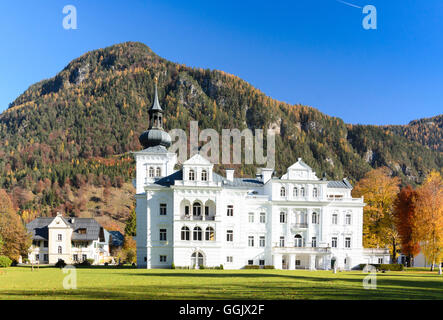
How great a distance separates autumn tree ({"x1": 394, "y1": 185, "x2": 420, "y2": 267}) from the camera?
6158 centimetres

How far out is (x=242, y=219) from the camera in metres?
57.9

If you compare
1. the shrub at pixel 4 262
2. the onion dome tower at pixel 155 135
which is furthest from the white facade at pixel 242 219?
the shrub at pixel 4 262

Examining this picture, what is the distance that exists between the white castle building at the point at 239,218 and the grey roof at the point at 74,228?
27.0 meters

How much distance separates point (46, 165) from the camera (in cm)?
18788

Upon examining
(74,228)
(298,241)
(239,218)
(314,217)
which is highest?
(239,218)

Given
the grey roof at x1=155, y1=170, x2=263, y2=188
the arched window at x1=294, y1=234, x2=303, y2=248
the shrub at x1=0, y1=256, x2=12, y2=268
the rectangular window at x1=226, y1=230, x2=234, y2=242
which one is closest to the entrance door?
the rectangular window at x1=226, y1=230, x2=234, y2=242

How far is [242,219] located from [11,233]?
2958 centimetres

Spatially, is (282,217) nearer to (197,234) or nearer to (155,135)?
(197,234)

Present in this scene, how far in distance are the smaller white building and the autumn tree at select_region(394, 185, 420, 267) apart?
165 feet

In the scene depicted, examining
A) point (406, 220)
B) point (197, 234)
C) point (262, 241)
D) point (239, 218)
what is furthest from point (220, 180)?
point (406, 220)

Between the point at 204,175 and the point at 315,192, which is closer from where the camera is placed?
the point at 204,175

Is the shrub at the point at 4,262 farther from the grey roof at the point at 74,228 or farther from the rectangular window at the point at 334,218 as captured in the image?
the rectangular window at the point at 334,218

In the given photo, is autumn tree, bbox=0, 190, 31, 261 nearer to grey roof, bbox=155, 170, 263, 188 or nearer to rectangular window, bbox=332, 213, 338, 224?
grey roof, bbox=155, 170, 263, 188
